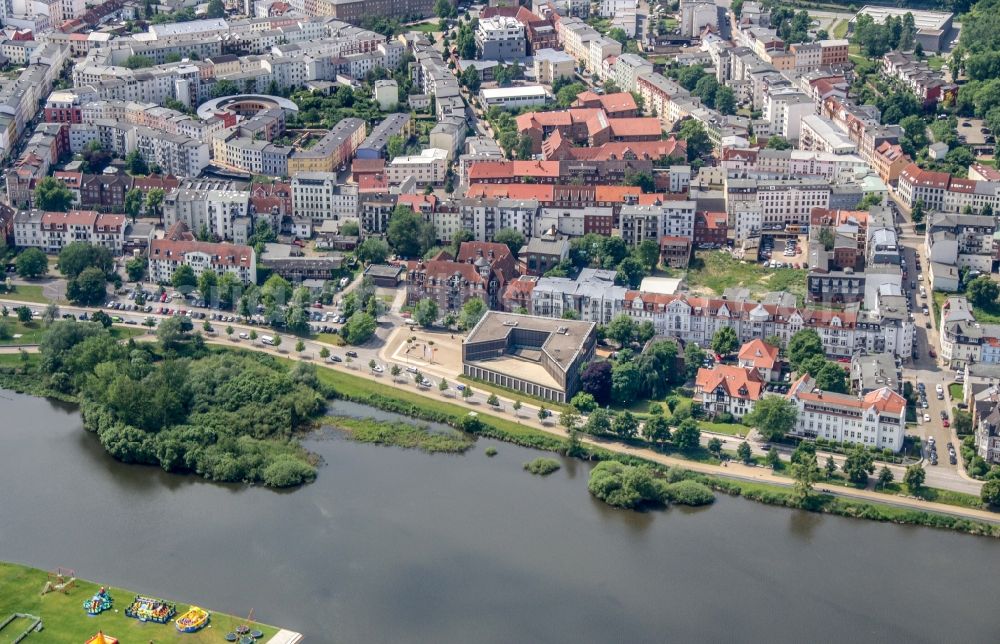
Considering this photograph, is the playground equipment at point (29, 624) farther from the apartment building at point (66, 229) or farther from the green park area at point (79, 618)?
the apartment building at point (66, 229)

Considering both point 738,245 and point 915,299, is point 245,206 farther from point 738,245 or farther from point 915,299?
point 915,299

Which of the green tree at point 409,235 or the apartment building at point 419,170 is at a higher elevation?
the apartment building at point 419,170

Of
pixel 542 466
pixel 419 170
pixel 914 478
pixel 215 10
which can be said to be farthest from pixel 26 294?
pixel 914 478

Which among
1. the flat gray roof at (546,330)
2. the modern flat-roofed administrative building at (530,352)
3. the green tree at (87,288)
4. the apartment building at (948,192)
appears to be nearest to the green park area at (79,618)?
the modern flat-roofed administrative building at (530,352)

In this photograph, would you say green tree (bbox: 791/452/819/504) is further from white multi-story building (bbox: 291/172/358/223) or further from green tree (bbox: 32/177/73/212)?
green tree (bbox: 32/177/73/212)

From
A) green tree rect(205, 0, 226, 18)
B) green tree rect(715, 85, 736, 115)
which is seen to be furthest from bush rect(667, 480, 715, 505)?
green tree rect(205, 0, 226, 18)

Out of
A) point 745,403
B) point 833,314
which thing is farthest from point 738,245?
point 745,403
